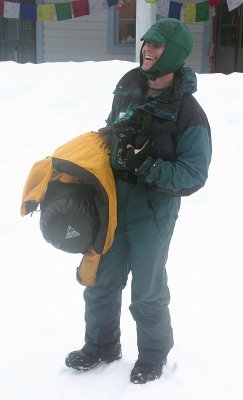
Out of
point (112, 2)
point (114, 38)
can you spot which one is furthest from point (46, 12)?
point (114, 38)

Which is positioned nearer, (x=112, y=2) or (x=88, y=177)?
(x=88, y=177)

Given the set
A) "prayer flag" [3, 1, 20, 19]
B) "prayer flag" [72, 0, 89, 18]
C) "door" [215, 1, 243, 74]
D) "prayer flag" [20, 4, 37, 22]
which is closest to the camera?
"prayer flag" [72, 0, 89, 18]

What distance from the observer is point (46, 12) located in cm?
1158

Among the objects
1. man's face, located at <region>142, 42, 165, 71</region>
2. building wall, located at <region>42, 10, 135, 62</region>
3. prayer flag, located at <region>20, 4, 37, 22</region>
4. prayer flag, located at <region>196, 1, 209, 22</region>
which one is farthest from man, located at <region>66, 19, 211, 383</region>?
building wall, located at <region>42, 10, 135, 62</region>

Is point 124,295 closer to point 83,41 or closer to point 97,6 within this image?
point 97,6

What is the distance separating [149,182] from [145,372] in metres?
0.98

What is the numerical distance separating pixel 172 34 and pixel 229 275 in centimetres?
199

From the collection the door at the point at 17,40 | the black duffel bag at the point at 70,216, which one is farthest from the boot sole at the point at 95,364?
the door at the point at 17,40

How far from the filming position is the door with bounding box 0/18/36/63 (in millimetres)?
12922

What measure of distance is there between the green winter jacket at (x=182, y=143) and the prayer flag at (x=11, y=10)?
1007cm

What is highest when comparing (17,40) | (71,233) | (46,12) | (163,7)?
(163,7)

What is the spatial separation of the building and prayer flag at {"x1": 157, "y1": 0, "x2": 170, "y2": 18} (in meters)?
0.95

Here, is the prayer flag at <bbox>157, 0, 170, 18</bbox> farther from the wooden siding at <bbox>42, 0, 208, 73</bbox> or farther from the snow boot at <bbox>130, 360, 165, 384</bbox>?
the snow boot at <bbox>130, 360, 165, 384</bbox>

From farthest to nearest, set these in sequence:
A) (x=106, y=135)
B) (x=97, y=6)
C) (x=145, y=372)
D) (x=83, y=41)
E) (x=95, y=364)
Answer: (x=83, y=41)
(x=97, y=6)
(x=95, y=364)
(x=145, y=372)
(x=106, y=135)
